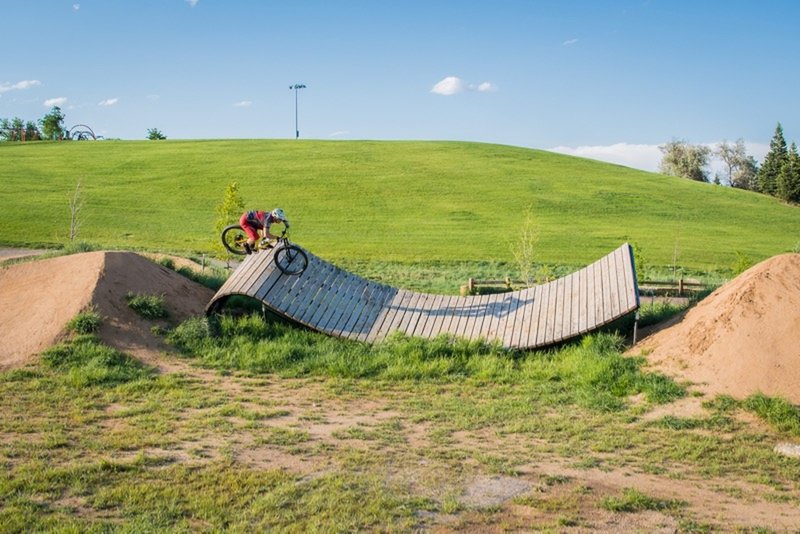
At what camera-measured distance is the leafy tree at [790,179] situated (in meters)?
59.7

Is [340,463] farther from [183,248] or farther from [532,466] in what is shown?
[183,248]

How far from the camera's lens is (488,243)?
125 feet

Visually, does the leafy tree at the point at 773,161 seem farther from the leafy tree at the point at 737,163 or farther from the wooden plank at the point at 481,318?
the wooden plank at the point at 481,318

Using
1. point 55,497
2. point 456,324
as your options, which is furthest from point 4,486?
point 456,324

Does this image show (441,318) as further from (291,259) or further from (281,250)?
(281,250)

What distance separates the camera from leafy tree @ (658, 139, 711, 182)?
87062 millimetres

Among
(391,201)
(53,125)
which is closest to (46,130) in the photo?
(53,125)

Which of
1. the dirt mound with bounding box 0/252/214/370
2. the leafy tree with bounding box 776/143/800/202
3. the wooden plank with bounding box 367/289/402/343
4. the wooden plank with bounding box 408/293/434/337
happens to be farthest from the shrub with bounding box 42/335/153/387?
the leafy tree with bounding box 776/143/800/202

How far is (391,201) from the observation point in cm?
4872

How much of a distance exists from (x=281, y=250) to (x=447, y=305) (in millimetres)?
3788

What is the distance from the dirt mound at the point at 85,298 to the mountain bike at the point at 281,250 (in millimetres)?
1593

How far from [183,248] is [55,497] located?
28100 mm

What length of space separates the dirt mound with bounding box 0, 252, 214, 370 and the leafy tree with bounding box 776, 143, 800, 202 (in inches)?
2263

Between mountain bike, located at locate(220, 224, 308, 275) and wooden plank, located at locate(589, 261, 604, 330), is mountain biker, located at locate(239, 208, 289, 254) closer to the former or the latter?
mountain bike, located at locate(220, 224, 308, 275)
